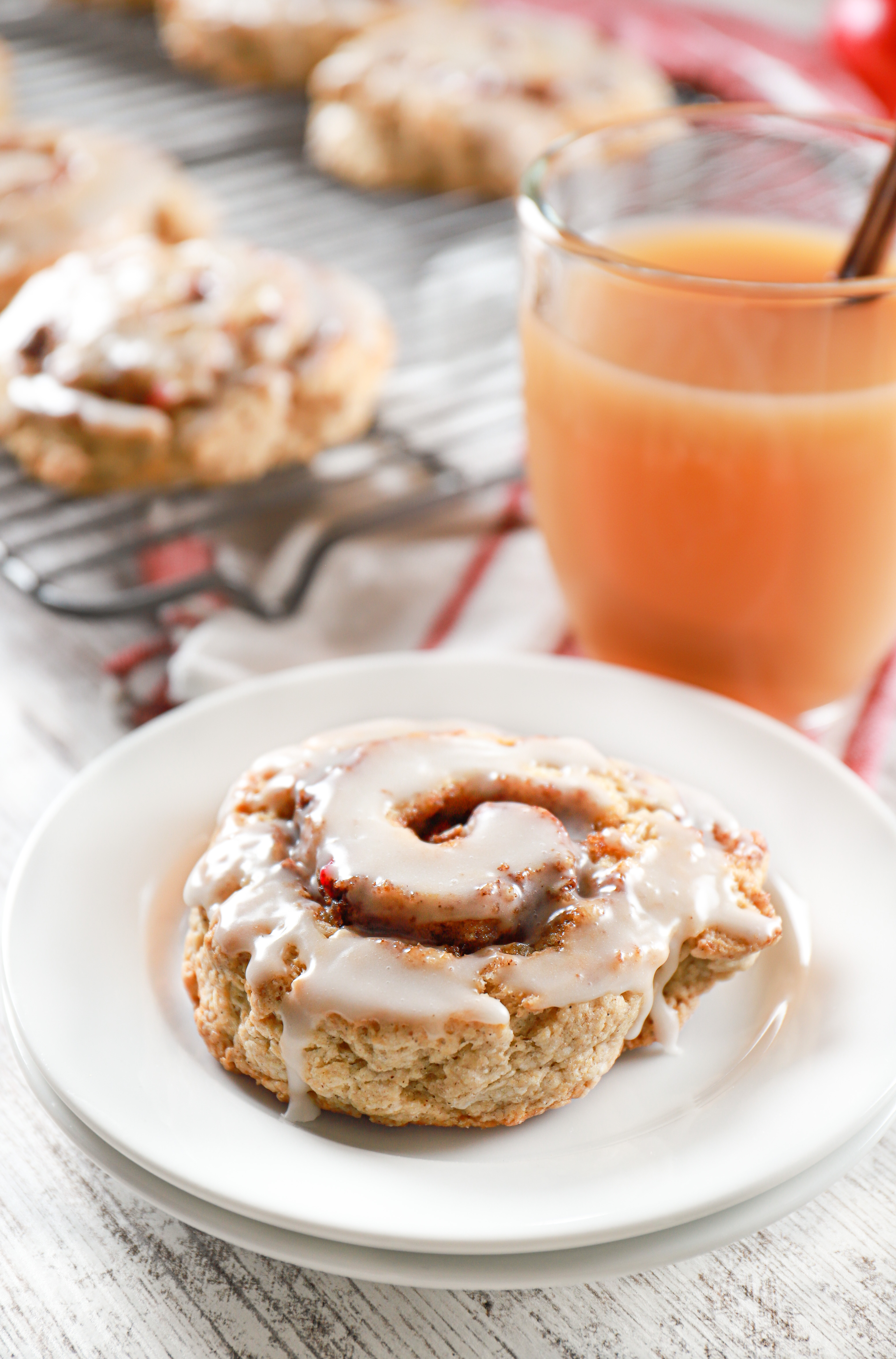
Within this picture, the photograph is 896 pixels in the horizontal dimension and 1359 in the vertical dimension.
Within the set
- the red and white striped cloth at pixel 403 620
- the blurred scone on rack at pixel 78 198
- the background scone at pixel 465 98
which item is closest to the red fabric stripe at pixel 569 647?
the red and white striped cloth at pixel 403 620

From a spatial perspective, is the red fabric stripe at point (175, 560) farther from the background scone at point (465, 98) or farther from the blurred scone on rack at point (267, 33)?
the blurred scone on rack at point (267, 33)

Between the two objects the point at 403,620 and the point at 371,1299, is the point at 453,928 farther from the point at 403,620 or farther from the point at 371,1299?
the point at 403,620

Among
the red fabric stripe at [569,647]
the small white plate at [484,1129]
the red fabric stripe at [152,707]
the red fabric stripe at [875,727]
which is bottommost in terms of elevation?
the red fabric stripe at [569,647]

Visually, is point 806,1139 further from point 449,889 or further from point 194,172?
point 194,172

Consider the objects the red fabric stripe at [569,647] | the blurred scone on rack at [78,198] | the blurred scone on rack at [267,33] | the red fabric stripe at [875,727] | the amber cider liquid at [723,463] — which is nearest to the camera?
the amber cider liquid at [723,463]

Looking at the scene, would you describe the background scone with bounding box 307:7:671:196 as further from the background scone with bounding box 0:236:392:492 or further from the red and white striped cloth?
the red and white striped cloth

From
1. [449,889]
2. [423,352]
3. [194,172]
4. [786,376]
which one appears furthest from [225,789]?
[194,172]
